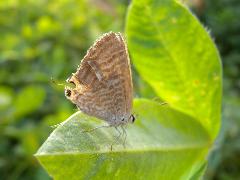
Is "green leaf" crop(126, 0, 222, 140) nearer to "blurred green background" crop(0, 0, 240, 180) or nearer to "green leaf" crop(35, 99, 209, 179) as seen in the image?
"green leaf" crop(35, 99, 209, 179)

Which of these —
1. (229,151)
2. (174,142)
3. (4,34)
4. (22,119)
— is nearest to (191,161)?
(174,142)

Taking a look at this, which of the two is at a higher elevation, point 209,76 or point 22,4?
point 22,4

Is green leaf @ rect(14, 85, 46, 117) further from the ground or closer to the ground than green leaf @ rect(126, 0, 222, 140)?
closer to the ground

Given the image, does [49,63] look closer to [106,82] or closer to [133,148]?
[106,82]

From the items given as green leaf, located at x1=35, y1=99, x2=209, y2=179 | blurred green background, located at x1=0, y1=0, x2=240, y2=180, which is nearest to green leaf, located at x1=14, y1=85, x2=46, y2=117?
blurred green background, located at x1=0, y1=0, x2=240, y2=180

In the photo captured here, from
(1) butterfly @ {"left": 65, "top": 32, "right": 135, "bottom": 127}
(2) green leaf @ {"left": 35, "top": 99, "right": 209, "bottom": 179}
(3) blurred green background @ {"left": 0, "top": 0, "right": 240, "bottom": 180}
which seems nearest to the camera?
(2) green leaf @ {"left": 35, "top": 99, "right": 209, "bottom": 179}

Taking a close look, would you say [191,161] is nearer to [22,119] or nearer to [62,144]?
[62,144]

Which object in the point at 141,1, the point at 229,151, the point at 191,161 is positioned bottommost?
the point at 229,151
